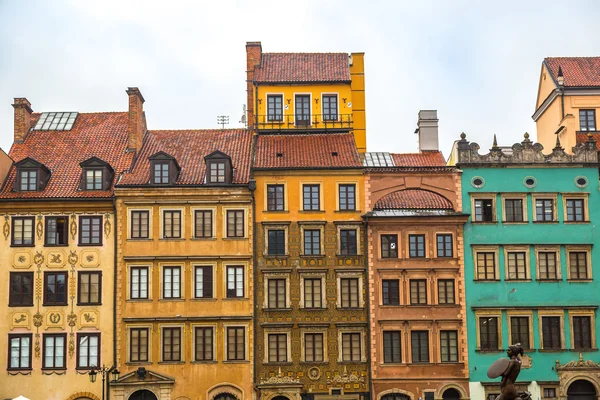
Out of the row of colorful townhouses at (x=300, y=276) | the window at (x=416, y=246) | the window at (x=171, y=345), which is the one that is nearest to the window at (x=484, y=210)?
the row of colorful townhouses at (x=300, y=276)

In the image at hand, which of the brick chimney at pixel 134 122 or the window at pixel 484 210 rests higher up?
the brick chimney at pixel 134 122

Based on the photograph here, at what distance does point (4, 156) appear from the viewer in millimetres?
48125

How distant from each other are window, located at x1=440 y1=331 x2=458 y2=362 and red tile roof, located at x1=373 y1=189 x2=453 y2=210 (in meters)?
6.47

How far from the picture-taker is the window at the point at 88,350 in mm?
45781

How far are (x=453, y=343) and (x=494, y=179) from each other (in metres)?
8.68

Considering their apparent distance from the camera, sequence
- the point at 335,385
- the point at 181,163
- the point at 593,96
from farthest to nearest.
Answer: the point at 593,96 → the point at 181,163 → the point at 335,385

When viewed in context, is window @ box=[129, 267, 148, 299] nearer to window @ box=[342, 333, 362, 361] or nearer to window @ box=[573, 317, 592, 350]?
window @ box=[342, 333, 362, 361]

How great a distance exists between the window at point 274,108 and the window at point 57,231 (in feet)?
42.1

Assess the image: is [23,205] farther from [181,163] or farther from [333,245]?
[333,245]

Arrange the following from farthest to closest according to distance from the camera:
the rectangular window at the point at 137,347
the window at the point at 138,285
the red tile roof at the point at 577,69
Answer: the red tile roof at the point at 577,69
the window at the point at 138,285
the rectangular window at the point at 137,347

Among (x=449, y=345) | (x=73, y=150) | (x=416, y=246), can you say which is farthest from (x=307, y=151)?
(x=73, y=150)

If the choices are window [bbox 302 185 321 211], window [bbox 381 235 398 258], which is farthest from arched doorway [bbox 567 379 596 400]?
window [bbox 302 185 321 211]

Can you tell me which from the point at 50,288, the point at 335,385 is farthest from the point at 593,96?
the point at 50,288

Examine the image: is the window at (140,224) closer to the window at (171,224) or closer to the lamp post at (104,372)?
the window at (171,224)
